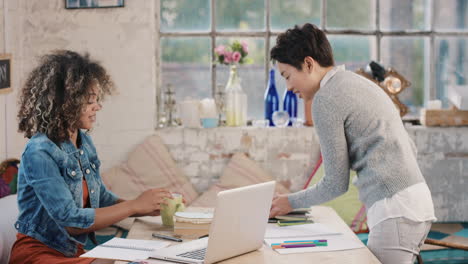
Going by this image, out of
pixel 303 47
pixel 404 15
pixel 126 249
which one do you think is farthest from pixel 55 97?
pixel 404 15

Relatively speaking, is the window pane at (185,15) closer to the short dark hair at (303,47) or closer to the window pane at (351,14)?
the window pane at (351,14)

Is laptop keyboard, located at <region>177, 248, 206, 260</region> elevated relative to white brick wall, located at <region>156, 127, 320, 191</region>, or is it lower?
lower

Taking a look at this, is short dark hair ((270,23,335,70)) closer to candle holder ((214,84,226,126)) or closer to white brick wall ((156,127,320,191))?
white brick wall ((156,127,320,191))

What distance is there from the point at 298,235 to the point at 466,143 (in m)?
2.18

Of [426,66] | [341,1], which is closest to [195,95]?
[341,1]

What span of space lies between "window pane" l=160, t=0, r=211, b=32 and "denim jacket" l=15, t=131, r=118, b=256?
189cm

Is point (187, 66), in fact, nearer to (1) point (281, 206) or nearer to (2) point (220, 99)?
(2) point (220, 99)

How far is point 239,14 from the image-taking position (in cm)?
440

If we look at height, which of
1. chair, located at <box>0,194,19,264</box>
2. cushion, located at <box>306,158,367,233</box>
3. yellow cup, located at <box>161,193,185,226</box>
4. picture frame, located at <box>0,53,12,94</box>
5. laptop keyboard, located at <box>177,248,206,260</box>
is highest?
picture frame, located at <box>0,53,12,94</box>

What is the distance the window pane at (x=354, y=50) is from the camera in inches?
176

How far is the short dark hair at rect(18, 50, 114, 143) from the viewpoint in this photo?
98.7 inches

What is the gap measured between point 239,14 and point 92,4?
3.28 feet

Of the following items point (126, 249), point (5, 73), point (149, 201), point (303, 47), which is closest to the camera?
point (126, 249)

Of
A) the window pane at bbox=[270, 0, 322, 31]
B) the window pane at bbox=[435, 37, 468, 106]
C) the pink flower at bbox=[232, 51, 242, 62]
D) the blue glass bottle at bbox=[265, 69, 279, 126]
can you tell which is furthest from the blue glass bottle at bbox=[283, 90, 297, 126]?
the window pane at bbox=[435, 37, 468, 106]
